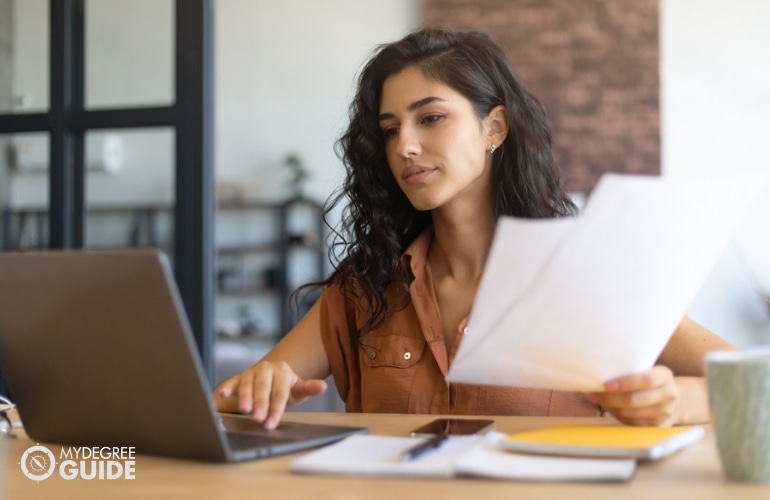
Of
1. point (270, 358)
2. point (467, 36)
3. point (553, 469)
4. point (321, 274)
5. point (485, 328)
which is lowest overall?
point (321, 274)

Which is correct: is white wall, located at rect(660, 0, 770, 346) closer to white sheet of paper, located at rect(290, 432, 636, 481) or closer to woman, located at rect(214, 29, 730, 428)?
woman, located at rect(214, 29, 730, 428)

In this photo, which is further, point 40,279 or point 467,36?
point 467,36

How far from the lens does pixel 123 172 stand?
10.1 feet

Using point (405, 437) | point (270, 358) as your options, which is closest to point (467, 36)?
point (270, 358)

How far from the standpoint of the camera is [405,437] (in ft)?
3.43

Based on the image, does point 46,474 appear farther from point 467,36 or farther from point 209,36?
point 209,36

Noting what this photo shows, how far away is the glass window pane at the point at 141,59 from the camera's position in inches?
114

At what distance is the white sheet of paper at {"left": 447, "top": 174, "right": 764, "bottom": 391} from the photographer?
82 cm

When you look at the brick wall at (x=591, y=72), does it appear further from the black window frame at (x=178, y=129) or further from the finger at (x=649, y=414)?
the finger at (x=649, y=414)

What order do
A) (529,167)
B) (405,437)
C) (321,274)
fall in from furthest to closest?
1. (321,274)
2. (529,167)
3. (405,437)

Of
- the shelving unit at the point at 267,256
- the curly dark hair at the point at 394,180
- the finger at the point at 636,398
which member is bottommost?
the shelving unit at the point at 267,256

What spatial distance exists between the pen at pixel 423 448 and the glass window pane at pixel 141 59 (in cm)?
218

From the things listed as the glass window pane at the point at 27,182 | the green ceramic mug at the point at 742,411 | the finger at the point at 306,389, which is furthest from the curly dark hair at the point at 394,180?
the glass window pane at the point at 27,182

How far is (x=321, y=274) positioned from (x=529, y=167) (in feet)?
17.1
